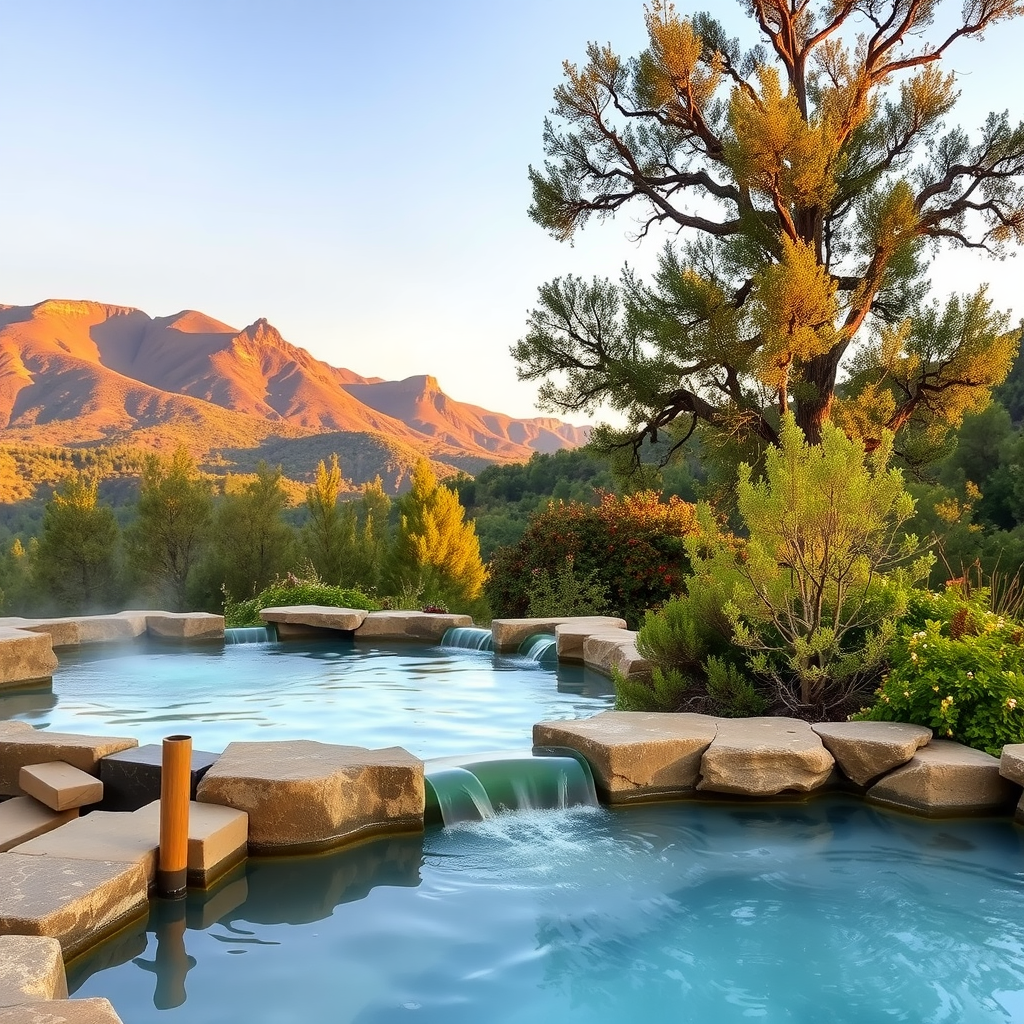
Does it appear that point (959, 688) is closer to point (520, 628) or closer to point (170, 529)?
point (520, 628)

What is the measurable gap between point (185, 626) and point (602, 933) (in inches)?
313

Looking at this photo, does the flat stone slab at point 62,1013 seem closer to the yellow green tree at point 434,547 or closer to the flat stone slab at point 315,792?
the flat stone slab at point 315,792

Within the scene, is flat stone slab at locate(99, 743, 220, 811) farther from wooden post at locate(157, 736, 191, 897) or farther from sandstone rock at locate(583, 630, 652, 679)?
sandstone rock at locate(583, 630, 652, 679)

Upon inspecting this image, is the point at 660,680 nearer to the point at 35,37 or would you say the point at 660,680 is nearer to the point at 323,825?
the point at 323,825

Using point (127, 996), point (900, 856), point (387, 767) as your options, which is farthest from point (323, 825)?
point (900, 856)

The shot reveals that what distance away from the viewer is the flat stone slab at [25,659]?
289 inches

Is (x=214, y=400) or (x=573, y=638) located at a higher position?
(x=214, y=400)

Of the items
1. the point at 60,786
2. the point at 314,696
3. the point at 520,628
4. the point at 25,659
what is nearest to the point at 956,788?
the point at 60,786

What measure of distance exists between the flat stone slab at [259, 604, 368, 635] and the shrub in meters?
6.49

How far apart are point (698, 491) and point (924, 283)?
4.81 metres

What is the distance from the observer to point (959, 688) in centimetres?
464

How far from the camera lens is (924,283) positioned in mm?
13453

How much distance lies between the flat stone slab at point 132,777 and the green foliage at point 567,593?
721 centimetres

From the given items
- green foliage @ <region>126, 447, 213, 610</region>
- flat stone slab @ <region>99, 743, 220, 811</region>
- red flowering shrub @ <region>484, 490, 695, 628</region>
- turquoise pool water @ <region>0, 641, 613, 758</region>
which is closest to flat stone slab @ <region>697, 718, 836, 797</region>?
turquoise pool water @ <region>0, 641, 613, 758</region>
